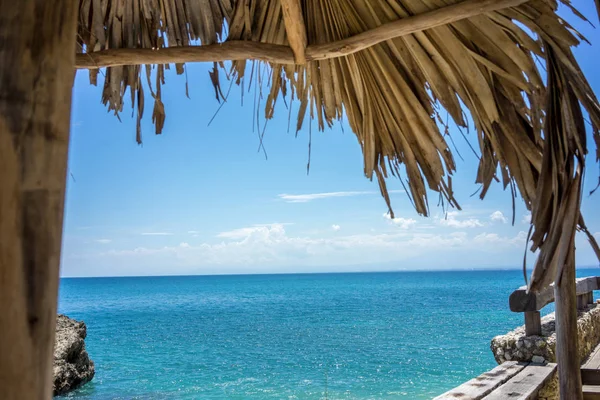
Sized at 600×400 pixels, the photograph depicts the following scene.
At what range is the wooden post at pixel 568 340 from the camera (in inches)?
93.5

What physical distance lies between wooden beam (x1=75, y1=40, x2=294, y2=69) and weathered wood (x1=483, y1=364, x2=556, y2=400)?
1795 millimetres

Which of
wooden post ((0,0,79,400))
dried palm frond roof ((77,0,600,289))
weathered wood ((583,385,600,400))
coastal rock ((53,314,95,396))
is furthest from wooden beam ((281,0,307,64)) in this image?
coastal rock ((53,314,95,396))

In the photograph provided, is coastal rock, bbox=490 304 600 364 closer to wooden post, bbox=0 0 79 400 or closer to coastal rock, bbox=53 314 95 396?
wooden post, bbox=0 0 79 400

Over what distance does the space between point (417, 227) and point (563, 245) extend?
67.0 m

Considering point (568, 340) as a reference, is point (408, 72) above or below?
above

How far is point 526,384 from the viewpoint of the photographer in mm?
2676

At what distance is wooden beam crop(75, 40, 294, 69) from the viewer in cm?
206

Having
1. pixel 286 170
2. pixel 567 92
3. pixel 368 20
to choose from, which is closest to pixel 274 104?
pixel 368 20

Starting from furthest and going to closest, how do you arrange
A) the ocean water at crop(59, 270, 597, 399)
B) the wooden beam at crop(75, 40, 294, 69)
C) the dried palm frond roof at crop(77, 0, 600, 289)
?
1. the ocean water at crop(59, 270, 597, 399)
2. the wooden beam at crop(75, 40, 294, 69)
3. the dried palm frond roof at crop(77, 0, 600, 289)

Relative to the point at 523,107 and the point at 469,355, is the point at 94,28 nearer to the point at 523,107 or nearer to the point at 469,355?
the point at 523,107

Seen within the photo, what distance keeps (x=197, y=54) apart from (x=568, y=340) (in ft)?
6.93

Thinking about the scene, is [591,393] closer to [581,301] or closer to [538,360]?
[538,360]

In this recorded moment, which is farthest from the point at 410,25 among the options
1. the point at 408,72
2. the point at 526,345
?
the point at 526,345

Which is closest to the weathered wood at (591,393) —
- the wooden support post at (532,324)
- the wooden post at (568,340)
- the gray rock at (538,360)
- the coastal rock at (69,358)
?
the wooden post at (568,340)
